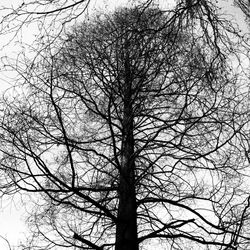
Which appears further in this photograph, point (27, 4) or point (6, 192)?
point (6, 192)

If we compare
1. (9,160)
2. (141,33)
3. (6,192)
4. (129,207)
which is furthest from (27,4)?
(129,207)

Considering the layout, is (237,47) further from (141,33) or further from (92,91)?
(92,91)

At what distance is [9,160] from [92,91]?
1.54 m

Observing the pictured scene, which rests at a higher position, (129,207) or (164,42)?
(164,42)

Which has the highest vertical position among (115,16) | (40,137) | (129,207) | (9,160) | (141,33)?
(115,16)

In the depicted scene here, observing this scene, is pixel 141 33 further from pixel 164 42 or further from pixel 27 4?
pixel 27 4

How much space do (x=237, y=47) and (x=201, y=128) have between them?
1.17 metres

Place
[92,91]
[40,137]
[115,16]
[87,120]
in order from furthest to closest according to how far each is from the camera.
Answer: [115,16], [87,120], [92,91], [40,137]

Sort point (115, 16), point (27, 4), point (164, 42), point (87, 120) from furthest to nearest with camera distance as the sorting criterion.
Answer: point (115, 16) < point (87, 120) < point (164, 42) < point (27, 4)

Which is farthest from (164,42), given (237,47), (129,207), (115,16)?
(115,16)

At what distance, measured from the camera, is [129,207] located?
3.65 metres

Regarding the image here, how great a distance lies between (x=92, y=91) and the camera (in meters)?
4.76

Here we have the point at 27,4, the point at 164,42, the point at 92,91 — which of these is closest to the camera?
the point at 27,4

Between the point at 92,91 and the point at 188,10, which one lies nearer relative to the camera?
the point at 188,10
